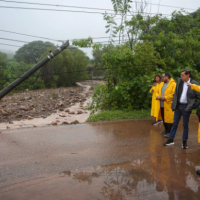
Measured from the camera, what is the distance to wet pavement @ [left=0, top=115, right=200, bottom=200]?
10.7 ft

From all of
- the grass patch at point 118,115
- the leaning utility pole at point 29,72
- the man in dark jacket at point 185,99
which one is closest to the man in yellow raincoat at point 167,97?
the man in dark jacket at point 185,99

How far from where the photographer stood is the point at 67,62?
Result: 120 feet

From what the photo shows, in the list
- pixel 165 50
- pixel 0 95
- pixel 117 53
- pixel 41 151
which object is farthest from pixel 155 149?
pixel 0 95

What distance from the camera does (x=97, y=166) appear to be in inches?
166

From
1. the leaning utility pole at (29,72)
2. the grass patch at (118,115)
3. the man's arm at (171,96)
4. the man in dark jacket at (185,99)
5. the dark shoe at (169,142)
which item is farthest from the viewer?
the leaning utility pole at (29,72)

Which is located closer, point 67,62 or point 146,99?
point 146,99

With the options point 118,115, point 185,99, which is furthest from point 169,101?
point 118,115

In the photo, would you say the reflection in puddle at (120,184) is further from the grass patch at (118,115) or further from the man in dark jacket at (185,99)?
the grass patch at (118,115)

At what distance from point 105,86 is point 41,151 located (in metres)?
5.80

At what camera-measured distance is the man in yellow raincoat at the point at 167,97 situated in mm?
5770

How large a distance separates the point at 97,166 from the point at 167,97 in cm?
282

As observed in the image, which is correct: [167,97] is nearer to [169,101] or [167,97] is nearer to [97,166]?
[169,101]

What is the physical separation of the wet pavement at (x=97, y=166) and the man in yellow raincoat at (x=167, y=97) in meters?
0.57

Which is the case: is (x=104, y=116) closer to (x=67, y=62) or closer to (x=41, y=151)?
(x=41, y=151)
